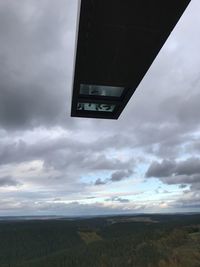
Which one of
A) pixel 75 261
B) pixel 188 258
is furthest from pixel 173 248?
pixel 75 261

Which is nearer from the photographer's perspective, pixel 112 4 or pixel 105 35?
pixel 112 4

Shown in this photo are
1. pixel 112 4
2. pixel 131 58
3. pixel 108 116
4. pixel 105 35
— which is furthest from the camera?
pixel 108 116

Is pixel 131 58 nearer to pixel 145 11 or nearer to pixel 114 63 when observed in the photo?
pixel 114 63

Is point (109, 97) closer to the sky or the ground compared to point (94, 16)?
closer to the sky

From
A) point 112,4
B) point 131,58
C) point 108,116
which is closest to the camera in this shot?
point 112,4

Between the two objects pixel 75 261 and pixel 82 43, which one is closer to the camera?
pixel 82 43

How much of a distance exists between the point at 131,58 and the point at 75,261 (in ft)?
652

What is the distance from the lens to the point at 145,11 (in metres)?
3.61

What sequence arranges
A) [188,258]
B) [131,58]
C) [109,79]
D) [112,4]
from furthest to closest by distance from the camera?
1. [188,258]
2. [109,79]
3. [131,58]
4. [112,4]

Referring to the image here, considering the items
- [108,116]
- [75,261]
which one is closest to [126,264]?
[75,261]

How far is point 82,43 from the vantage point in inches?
160

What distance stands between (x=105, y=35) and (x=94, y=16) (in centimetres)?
43

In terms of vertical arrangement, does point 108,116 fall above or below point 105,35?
above

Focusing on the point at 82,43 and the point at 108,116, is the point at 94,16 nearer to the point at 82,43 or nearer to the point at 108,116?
the point at 82,43
